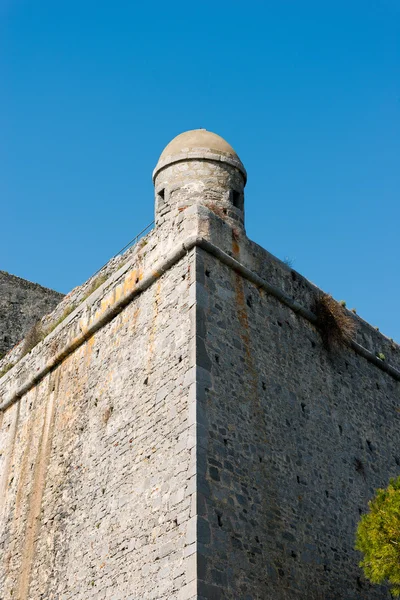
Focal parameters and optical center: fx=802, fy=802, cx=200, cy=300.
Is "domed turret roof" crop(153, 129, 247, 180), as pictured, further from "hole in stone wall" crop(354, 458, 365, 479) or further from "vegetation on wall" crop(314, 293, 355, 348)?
"hole in stone wall" crop(354, 458, 365, 479)

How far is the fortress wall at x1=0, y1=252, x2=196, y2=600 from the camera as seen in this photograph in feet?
30.2

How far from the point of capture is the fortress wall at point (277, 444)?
9156 millimetres

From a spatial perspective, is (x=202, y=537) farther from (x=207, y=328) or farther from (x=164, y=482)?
(x=207, y=328)

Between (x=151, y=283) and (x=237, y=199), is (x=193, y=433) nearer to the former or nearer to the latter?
(x=151, y=283)

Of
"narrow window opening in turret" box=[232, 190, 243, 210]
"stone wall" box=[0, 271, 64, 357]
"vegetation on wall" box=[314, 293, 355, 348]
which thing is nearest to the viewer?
"narrow window opening in turret" box=[232, 190, 243, 210]

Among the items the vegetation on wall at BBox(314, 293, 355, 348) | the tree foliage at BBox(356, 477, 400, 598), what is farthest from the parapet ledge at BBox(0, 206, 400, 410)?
the tree foliage at BBox(356, 477, 400, 598)

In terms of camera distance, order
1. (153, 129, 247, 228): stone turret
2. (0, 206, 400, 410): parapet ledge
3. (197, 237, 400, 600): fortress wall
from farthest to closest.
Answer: (153, 129, 247, 228): stone turret → (0, 206, 400, 410): parapet ledge → (197, 237, 400, 600): fortress wall

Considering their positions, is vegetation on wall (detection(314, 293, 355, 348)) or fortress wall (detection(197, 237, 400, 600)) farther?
vegetation on wall (detection(314, 293, 355, 348))

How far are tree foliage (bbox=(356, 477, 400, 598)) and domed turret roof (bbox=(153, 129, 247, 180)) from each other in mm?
5922

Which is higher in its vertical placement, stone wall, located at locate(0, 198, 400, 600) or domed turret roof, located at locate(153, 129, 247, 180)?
domed turret roof, located at locate(153, 129, 247, 180)

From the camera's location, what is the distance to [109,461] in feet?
35.1

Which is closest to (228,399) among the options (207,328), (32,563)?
(207,328)

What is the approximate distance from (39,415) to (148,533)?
172 inches

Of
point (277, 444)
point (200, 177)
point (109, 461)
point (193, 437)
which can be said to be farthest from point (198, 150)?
point (193, 437)
